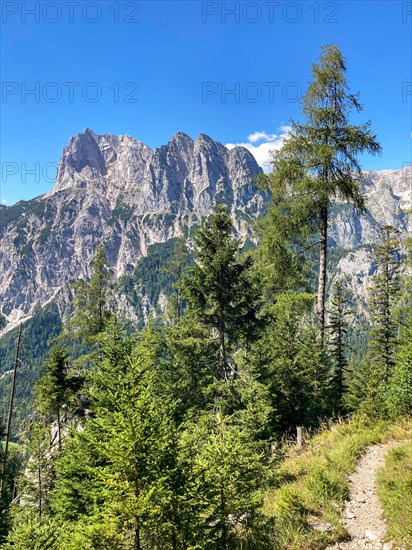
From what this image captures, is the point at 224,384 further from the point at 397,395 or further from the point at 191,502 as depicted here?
the point at 191,502

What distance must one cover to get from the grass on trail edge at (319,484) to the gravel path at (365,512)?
14 cm

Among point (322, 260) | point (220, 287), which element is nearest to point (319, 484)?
point (220, 287)

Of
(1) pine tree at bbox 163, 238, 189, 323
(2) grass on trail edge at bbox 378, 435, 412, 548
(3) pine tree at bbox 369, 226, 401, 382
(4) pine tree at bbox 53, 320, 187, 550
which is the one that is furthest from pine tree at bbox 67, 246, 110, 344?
(4) pine tree at bbox 53, 320, 187, 550

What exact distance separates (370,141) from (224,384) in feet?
39.6

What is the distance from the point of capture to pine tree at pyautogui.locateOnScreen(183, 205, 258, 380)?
16156mm

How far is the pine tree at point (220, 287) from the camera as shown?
16156 mm

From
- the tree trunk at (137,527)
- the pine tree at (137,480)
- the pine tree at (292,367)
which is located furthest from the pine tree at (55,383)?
the tree trunk at (137,527)

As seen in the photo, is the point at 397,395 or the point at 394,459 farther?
the point at 397,395

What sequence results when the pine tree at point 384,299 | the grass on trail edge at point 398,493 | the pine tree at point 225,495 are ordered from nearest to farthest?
the pine tree at point 225,495 → the grass on trail edge at point 398,493 → the pine tree at point 384,299

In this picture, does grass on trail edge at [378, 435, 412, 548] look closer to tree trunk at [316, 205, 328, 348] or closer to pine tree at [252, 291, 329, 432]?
tree trunk at [316, 205, 328, 348]

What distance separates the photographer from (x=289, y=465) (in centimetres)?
992

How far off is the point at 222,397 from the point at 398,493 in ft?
32.1

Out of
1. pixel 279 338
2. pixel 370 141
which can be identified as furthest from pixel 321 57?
pixel 279 338

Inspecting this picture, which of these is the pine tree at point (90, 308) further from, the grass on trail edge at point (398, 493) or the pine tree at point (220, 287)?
the grass on trail edge at point (398, 493)
